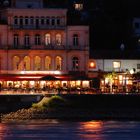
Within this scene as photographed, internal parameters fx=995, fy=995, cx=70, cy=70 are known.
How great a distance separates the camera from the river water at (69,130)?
78375mm

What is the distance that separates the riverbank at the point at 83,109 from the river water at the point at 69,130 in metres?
4.79

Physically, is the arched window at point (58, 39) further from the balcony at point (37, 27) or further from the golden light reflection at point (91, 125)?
the golden light reflection at point (91, 125)

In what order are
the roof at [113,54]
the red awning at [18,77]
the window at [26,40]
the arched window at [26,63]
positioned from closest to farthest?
the red awning at [18,77]
the arched window at [26,63]
the window at [26,40]
the roof at [113,54]

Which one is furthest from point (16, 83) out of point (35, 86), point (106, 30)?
point (106, 30)

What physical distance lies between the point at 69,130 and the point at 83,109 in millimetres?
22195

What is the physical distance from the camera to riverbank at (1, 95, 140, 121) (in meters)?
102

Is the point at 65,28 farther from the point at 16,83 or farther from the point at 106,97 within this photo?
the point at 106,97

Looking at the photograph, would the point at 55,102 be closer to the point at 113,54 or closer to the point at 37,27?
the point at 37,27

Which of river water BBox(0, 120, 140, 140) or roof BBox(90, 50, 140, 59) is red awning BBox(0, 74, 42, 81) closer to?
roof BBox(90, 50, 140, 59)

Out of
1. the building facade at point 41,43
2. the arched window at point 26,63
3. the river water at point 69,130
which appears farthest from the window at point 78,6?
the river water at point 69,130

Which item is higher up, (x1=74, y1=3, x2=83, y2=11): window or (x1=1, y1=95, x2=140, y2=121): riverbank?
(x1=74, y1=3, x2=83, y2=11): window

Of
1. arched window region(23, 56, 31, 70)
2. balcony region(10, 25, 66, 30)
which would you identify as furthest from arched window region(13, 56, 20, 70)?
balcony region(10, 25, 66, 30)

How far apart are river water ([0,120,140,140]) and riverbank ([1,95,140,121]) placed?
4789 millimetres

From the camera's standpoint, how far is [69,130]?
85.6 m
